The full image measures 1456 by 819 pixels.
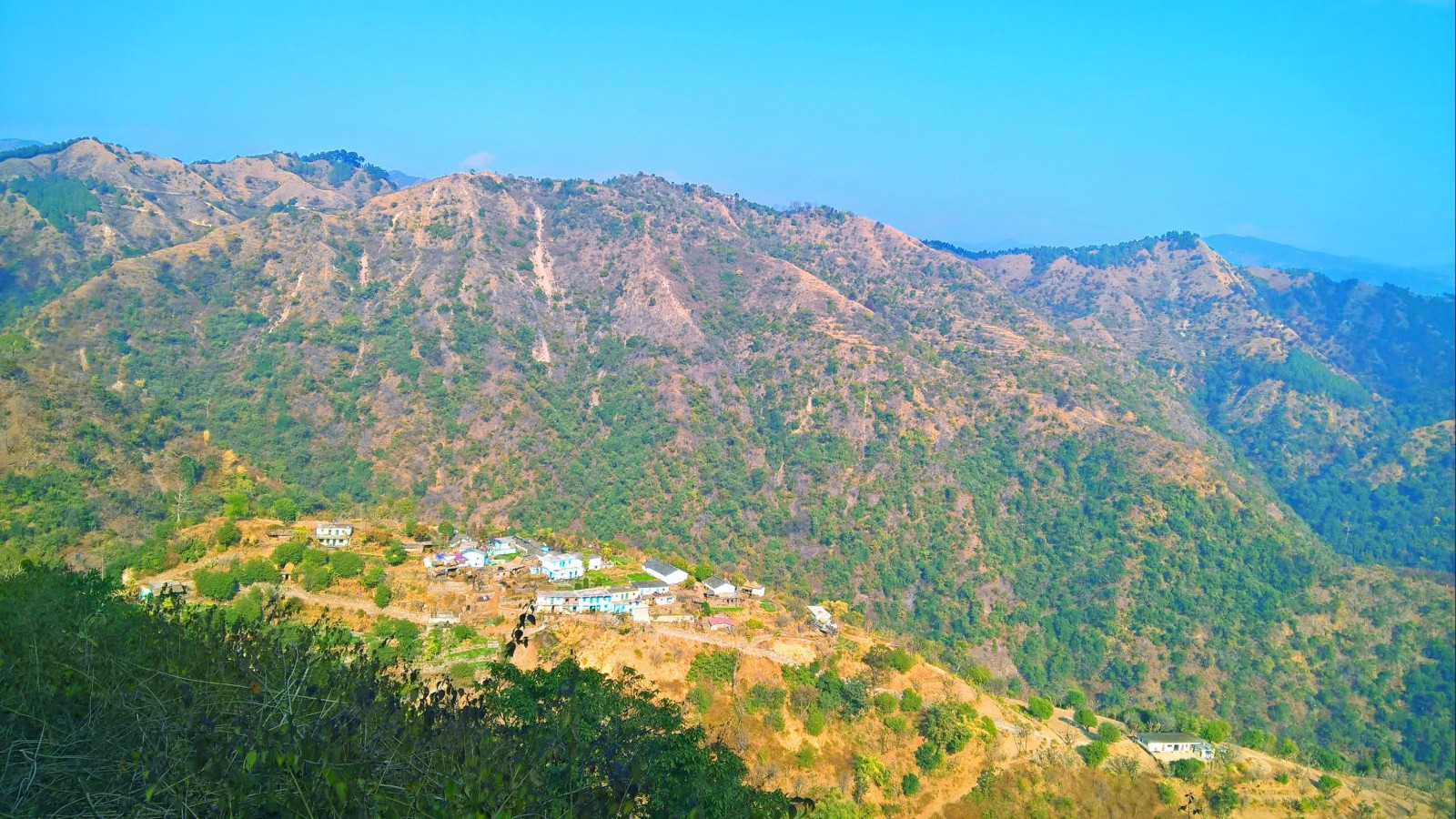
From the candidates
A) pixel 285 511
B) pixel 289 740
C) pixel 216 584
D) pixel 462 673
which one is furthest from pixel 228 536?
pixel 289 740

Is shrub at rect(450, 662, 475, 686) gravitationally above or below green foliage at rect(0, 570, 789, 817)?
below

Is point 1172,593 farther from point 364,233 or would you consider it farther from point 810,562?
point 364,233

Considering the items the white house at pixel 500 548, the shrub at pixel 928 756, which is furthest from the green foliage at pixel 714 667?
the white house at pixel 500 548

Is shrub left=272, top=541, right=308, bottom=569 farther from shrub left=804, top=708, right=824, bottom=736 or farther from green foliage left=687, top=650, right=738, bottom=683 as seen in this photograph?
shrub left=804, top=708, right=824, bottom=736

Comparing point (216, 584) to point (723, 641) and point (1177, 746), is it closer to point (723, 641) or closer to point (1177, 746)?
point (723, 641)

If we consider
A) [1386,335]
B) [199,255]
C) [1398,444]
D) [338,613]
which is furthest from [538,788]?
[1386,335]

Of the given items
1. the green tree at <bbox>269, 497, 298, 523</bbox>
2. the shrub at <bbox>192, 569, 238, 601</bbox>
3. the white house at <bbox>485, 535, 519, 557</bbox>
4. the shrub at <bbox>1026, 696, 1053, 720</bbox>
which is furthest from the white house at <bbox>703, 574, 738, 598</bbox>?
the green tree at <bbox>269, 497, 298, 523</bbox>
